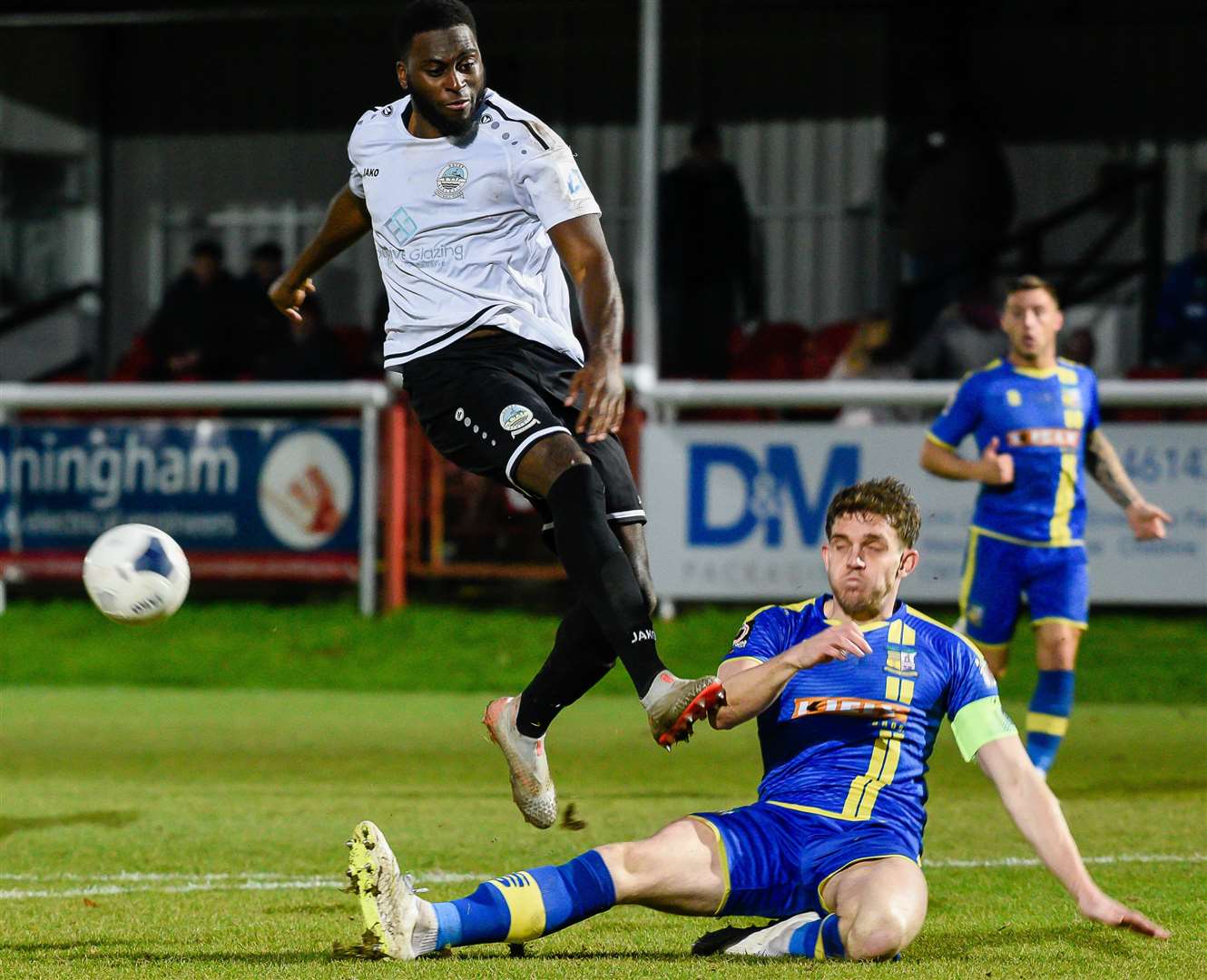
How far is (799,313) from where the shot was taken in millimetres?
18062

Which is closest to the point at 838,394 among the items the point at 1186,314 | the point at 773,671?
the point at 1186,314

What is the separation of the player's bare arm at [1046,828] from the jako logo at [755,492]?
23.7ft

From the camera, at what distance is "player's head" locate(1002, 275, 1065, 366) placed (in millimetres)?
8445

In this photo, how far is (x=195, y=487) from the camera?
42.1 feet

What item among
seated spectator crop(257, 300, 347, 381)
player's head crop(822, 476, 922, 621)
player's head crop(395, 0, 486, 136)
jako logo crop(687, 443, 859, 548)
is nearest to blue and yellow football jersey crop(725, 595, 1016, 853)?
player's head crop(822, 476, 922, 621)

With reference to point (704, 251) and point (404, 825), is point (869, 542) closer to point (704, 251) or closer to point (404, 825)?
point (404, 825)

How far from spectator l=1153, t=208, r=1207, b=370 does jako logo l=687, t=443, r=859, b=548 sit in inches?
119

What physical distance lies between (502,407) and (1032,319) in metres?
3.92

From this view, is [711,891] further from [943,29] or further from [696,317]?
[943,29]

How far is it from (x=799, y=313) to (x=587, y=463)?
13.1 m

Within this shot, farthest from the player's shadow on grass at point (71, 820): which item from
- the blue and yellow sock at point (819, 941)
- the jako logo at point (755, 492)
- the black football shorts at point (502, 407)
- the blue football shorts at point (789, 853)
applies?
the jako logo at point (755, 492)

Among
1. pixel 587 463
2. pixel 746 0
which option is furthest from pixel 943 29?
pixel 587 463

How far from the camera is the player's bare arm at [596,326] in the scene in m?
5.13

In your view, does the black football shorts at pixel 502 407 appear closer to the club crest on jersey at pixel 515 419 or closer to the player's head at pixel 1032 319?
the club crest on jersey at pixel 515 419
